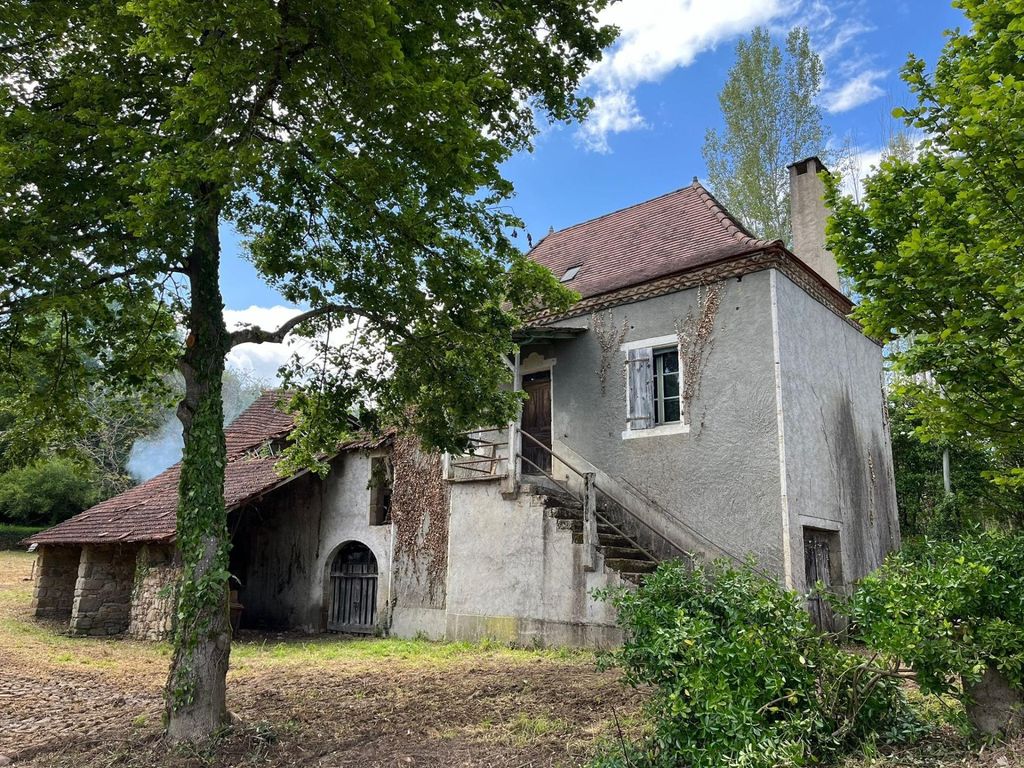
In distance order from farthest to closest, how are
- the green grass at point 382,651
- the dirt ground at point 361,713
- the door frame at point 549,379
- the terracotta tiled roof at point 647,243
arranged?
the door frame at point 549,379, the terracotta tiled roof at point 647,243, the green grass at point 382,651, the dirt ground at point 361,713

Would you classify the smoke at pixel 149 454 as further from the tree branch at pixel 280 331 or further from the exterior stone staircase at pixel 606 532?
the tree branch at pixel 280 331

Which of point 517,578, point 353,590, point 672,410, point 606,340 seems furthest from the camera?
point 353,590

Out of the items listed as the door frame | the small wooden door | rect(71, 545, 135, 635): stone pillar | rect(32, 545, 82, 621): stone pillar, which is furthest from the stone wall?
the door frame

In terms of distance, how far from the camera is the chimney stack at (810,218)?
45.6 feet

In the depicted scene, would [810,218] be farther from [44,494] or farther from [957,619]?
[44,494]

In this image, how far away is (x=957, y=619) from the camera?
4586 mm

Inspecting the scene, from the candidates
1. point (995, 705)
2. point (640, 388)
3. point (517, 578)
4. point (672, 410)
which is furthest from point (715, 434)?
point (995, 705)

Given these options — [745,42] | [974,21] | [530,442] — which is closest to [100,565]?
[530,442]

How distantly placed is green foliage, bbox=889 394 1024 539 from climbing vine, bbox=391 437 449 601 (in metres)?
11.6

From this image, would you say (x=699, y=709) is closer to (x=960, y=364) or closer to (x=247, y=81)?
(x=960, y=364)

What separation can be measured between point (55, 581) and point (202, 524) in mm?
13380

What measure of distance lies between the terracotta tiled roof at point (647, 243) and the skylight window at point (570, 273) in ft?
0.36

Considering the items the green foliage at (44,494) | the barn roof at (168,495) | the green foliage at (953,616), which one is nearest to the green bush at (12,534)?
the green foliage at (44,494)

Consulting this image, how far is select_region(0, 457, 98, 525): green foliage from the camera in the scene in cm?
2539
